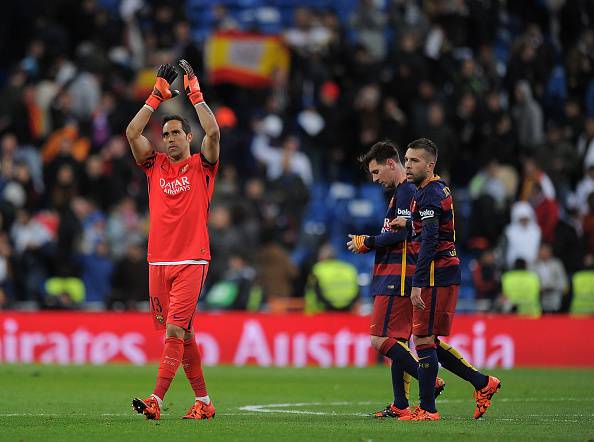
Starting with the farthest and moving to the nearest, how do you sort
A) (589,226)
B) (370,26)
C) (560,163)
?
(370,26) → (560,163) → (589,226)

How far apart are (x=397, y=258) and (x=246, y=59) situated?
584 inches

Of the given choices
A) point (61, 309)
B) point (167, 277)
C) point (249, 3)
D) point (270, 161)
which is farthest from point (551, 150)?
point (167, 277)

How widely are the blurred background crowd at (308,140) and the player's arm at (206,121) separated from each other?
10.8 meters

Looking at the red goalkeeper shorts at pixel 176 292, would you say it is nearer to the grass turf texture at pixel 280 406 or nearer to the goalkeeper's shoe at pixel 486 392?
the grass turf texture at pixel 280 406

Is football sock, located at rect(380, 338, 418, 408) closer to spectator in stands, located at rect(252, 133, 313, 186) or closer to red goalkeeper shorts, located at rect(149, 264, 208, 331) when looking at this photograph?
red goalkeeper shorts, located at rect(149, 264, 208, 331)

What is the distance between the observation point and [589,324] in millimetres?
21406

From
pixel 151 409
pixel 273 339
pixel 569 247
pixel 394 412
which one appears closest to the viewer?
pixel 151 409

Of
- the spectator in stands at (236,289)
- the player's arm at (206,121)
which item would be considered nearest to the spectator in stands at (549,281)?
the spectator in stands at (236,289)

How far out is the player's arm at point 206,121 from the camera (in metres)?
11.0

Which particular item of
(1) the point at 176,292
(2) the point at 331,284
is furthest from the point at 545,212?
(1) the point at 176,292

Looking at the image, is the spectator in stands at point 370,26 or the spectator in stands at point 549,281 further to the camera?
the spectator in stands at point 370,26

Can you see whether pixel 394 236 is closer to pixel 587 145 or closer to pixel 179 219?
pixel 179 219

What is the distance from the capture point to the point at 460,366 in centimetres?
1148

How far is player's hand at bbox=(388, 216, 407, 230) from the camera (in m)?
11.4
